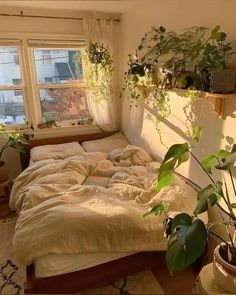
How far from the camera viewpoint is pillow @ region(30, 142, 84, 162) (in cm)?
288

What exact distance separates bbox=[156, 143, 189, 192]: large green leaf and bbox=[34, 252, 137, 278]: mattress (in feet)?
2.10

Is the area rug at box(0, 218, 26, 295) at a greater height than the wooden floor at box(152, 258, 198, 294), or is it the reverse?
the area rug at box(0, 218, 26, 295)

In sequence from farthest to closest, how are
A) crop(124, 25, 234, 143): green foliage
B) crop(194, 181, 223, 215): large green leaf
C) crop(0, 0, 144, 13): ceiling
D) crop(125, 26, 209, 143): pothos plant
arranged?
crop(0, 0, 144, 13): ceiling
crop(125, 26, 209, 143): pothos plant
crop(124, 25, 234, 143): green foliage
crop(194, 181, 223, 215): large green leaf

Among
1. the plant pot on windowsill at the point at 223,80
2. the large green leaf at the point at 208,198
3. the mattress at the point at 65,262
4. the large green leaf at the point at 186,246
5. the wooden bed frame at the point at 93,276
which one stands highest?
the plant pot on windowsill at the point at 223,80

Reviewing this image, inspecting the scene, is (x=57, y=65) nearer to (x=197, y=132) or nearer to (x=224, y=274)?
(x=197, y=132)

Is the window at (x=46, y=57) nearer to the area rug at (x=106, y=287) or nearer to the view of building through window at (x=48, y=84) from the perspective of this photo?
the view of building through window at (x=48, y=84)

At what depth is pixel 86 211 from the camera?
1.73 m

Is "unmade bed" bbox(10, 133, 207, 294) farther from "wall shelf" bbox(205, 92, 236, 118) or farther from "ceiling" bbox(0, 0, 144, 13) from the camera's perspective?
"ceiling" bbox(0, 0, 144, 13)

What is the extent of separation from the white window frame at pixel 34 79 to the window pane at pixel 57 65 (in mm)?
69

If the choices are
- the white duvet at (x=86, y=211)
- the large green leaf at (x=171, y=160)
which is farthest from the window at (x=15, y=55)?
the large green leaf at (x=171, y=160)

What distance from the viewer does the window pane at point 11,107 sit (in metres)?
3.18

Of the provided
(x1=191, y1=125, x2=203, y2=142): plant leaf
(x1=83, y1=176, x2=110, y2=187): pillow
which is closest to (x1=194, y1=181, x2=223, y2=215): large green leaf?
(x1=191, y1=125, x2=203, y2=142): plant leaf

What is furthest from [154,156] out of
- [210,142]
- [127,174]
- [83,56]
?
[83,56]

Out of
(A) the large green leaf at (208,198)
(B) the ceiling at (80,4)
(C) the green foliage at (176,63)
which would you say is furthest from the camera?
(B) the ceiling at (80,4)
